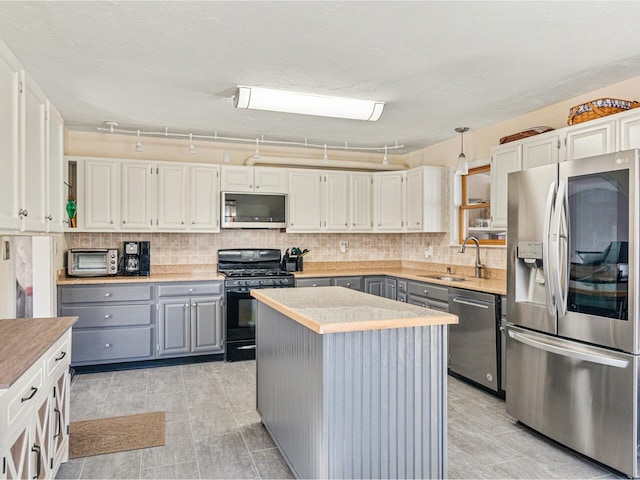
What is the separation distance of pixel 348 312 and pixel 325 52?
154 cm

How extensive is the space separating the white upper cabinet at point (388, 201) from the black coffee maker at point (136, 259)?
264cm

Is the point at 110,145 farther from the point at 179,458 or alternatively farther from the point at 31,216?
the point at 179,458

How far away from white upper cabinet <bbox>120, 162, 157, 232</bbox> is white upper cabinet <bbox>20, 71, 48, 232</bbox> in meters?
2.14

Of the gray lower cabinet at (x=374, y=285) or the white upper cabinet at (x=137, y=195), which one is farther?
the gray lower cabinet at (x=374, y=285)

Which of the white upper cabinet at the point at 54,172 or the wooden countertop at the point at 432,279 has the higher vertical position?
the white upper cabinet at the point at 54,172

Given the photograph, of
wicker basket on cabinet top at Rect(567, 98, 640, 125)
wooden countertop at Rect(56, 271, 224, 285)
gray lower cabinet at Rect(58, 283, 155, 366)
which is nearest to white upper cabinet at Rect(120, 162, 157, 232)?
wooden countertop at Rect(56, 271, 224, 285)

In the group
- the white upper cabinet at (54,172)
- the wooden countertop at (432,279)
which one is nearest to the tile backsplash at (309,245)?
the wooden countertop at (432,279)

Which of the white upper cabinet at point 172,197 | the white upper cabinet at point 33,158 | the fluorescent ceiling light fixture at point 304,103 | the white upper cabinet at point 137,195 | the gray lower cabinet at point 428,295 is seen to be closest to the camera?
the white upper cabinet at point 33,158

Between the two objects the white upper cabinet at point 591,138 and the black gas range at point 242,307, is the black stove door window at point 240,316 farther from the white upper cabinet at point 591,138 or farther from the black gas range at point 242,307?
the white upper cabinet at point 591,138

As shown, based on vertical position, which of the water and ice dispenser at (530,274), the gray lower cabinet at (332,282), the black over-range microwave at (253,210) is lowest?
the gray lower cabinet at (332,282)

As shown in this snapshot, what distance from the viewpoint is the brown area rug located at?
9.12 feet

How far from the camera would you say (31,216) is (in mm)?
2238

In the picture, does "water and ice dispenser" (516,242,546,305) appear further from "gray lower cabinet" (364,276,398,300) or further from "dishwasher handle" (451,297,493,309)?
"gray lower cabinet" (364,276,398,300)

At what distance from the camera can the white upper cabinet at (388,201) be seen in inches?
215
